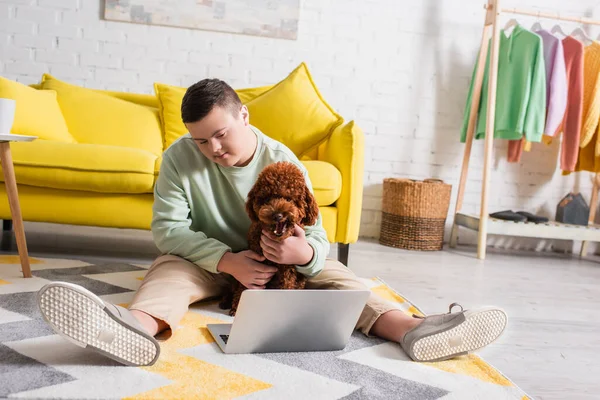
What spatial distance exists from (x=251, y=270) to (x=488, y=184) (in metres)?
2.29

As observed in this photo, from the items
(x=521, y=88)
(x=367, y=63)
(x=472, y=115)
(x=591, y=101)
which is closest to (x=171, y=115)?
(x=367, y=63)

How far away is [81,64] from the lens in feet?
11.2

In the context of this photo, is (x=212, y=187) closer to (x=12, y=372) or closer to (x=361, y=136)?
(x=12, y=372)

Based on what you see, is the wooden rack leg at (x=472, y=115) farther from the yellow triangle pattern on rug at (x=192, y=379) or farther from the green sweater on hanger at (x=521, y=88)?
the yellow triangle pattern on rug at (x=192, y=379)

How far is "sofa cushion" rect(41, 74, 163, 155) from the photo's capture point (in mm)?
2660

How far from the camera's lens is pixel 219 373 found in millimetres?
1078

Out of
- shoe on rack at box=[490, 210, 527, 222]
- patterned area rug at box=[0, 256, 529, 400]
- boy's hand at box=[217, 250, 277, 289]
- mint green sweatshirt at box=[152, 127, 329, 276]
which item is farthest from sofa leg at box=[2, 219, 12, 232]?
shoe on rack at box=[490, 210, 527, 222]

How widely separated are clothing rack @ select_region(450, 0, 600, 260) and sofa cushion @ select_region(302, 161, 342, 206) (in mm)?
1354

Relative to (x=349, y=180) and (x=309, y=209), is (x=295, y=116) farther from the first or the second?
(x=309, y=209)

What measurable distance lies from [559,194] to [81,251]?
3239 mm

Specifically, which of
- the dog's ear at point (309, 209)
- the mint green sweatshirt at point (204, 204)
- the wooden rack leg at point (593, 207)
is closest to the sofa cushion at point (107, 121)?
the mint green sweatshirt at point (204, 204)

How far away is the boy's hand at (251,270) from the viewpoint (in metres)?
1.32

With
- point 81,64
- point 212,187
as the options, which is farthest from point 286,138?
point 81,64

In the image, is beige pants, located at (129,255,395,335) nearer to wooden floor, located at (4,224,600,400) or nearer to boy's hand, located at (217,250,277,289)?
boy's hand, located at (217,250,277,289)
